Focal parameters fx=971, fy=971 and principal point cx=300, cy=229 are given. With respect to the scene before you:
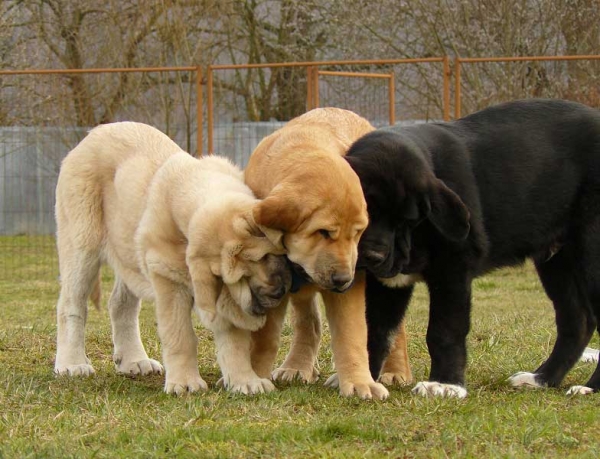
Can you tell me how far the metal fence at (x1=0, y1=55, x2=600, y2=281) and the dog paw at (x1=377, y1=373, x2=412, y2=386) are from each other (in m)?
7.42

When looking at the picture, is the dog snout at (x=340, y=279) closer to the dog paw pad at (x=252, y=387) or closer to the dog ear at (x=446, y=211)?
the dog ear at (x=446, y=211)

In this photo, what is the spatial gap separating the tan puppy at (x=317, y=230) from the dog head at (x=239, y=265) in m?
0.11

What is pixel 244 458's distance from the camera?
339cm

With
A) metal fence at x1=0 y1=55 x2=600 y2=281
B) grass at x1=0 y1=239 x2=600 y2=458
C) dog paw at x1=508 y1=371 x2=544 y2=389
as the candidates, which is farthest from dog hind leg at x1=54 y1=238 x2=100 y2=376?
metal fence at x1=0 y1=55 x2=600 y2=281

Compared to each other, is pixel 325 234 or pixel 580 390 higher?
pixel 325 234

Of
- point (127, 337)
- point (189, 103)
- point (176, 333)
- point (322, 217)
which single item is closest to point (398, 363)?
point (176, 333)

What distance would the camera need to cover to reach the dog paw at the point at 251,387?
15.0ft

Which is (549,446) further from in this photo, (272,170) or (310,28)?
(310,28)

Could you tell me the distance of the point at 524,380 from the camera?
16.4 ft

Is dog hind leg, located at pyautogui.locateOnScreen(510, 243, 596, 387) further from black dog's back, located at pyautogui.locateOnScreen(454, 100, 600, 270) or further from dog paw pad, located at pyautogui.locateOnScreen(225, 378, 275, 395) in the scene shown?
dog paw pad, located at pyautogui.locateOnScreen(225, 378, 275, 395)

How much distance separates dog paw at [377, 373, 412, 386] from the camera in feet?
16.6

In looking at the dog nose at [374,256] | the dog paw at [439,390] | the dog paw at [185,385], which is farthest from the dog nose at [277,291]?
the dog paw at [439,390]

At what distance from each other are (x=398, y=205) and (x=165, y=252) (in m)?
1.20

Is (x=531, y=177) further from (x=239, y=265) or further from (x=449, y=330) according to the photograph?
(x=239, y=265)
